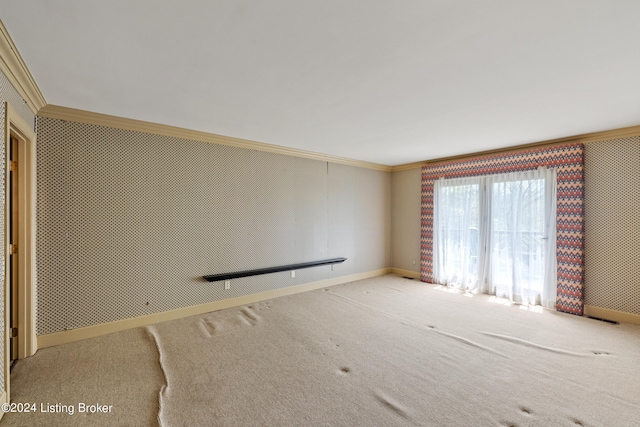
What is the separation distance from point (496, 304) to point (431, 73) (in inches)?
141

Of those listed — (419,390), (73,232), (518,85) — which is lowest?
(419,390)

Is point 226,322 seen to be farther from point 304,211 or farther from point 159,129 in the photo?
point 159,129

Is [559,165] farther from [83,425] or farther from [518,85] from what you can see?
[83,425]

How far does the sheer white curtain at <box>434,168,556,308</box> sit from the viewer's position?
154 inches

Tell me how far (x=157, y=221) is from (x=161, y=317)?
1.16 metres

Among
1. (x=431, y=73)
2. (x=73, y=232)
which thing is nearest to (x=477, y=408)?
(x=431, y=73)

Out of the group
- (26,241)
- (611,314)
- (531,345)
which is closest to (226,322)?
(26,241)

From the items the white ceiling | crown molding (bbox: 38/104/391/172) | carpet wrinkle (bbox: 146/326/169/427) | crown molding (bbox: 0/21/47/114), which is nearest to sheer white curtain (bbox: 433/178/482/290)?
the white ceiling

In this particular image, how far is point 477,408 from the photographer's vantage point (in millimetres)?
1879

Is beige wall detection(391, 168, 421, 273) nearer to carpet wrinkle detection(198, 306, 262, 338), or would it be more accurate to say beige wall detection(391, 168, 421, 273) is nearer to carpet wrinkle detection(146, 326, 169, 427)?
carpet wrinkle detection(198, 306, 262, 338)

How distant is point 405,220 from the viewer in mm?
5895

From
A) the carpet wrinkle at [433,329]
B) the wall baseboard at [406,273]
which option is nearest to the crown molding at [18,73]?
the carpet wrinkle at [433,329]

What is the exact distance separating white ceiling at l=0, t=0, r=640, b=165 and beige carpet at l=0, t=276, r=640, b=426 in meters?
2.37

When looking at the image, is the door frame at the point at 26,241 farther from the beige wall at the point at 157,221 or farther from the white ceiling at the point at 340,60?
the white ceiling at the point at 340,60
